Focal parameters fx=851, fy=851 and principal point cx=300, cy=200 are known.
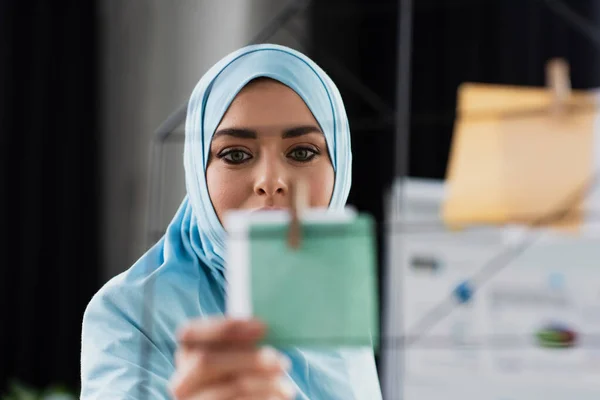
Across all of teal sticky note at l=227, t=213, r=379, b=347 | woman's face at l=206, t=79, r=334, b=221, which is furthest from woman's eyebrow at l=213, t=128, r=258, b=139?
teal sticky note at l=227, t=213, r=379, b=347

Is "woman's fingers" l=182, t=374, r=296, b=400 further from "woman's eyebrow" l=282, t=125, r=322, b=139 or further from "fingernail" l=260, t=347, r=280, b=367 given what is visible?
"woman's eyebrow" l=282, t=125, r=322, b=139

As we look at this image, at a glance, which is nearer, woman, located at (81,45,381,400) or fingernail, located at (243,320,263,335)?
fingernail, located at (243,320,263,335)

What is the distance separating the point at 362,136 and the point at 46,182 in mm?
743

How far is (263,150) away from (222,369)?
0.46 feet

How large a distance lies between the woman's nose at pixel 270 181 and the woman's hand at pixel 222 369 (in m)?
0.11

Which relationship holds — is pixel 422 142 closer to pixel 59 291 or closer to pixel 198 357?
pixel 59 291

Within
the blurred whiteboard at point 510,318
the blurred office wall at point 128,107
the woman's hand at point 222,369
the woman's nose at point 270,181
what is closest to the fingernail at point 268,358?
the woman's hand at point 222,369

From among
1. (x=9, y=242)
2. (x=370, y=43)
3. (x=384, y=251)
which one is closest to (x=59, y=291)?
(x=9, y=242)

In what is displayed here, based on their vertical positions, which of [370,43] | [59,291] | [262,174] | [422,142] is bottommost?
[59,291]

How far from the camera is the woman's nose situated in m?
0.48

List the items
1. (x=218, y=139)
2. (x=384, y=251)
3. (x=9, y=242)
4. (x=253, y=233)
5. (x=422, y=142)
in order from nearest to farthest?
(x=253, y=233)
(x=218, y=139)
(x=384, y=251)
(x=422, y=142)
(x=9, y=242)

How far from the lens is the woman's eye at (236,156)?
488mm

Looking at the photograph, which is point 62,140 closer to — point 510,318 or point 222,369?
point 510,318

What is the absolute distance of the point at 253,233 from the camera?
1.27ft
